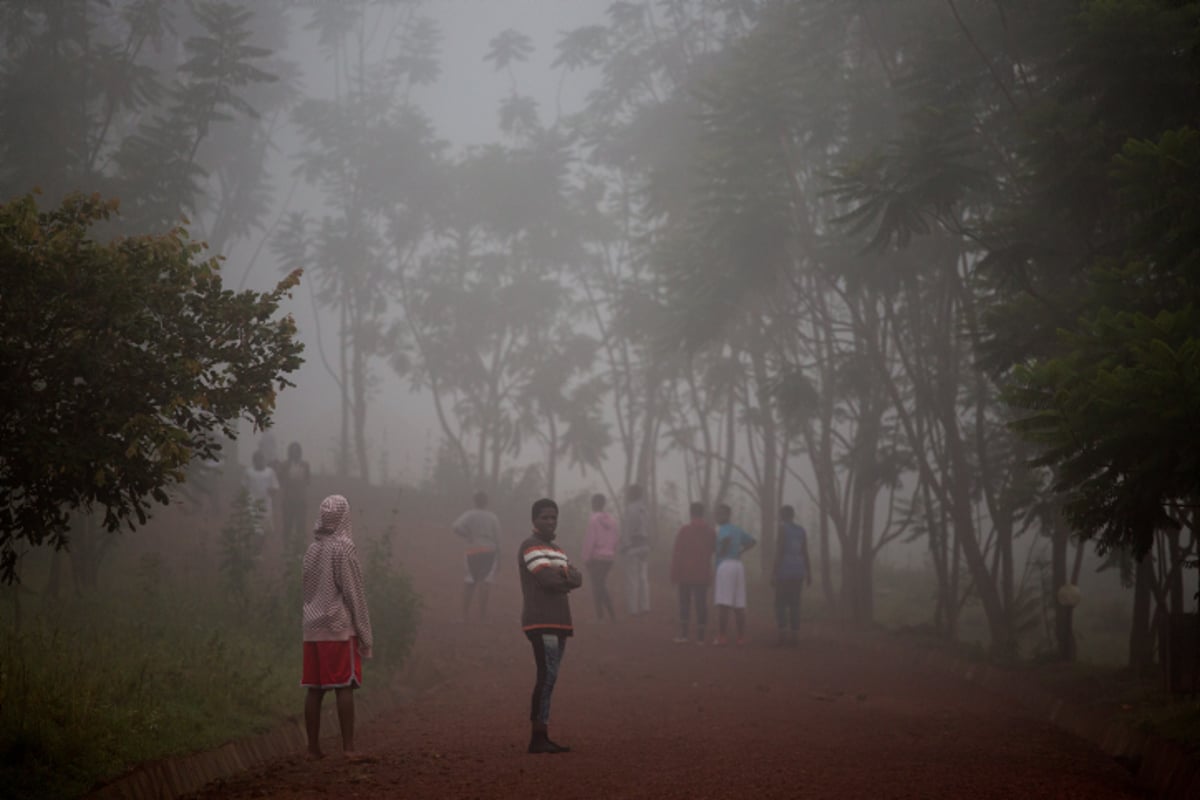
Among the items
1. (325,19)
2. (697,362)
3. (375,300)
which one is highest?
(325,19)

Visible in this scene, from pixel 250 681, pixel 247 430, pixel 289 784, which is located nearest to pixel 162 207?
pixel 250 681

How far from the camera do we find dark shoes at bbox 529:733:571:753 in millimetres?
8039

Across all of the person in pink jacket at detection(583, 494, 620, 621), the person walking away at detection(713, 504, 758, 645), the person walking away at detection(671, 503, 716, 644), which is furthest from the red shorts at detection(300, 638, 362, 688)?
the person in pink jacket at detection(583, 494, 620, 621)

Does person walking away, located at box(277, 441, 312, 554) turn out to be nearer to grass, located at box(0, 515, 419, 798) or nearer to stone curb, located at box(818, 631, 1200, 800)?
grass, located at box(0, 515, 419, 798)

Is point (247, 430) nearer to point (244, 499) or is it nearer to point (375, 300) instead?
point (375, 300)

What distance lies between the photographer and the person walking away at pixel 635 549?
61.3 ft

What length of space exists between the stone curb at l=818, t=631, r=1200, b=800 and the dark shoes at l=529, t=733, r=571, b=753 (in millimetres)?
4352

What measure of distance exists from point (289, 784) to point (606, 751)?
2567 millimetres

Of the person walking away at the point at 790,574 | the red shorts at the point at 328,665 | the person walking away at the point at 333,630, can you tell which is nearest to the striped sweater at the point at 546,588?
the person walking away at the point at 333,630

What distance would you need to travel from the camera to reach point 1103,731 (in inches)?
361

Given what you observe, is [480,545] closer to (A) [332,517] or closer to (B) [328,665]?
(A) [332,517]

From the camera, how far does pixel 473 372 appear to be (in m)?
35.7

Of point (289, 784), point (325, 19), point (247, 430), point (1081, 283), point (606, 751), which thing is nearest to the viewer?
point (289, 784)

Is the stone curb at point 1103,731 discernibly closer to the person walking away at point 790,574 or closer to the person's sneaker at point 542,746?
the person walking away at point 790,574
